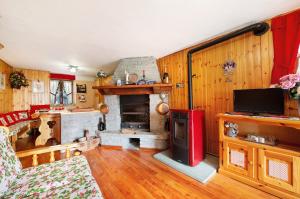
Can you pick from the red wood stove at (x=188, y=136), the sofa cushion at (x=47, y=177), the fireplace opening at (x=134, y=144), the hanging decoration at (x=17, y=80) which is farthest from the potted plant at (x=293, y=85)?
the hanging decoration at (x=17, y=80)

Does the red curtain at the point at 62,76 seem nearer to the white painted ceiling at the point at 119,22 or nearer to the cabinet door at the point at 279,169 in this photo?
the white painted ceiling at the point at 119,22

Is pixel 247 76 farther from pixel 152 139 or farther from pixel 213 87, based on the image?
pixel 152 139

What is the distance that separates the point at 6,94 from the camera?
3.87 meters

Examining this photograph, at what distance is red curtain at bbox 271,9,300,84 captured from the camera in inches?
70.4

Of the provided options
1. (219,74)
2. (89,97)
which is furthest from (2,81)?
(219,74)

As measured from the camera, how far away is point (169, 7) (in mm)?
1675

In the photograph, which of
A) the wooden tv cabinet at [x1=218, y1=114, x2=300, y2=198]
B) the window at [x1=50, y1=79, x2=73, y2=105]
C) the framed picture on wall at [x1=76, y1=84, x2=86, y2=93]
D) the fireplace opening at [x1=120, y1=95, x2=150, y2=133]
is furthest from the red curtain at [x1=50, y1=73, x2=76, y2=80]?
the wooden tv cabinet at [x1=218, y1=114, x2=300, y2=198]

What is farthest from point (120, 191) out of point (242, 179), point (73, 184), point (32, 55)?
point (32, 55)

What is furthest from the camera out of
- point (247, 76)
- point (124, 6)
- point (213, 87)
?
point (213, 87)

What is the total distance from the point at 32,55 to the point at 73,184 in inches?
132

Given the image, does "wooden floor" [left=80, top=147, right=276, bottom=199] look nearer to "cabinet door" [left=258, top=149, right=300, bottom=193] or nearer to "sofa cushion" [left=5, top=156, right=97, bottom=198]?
"cabinet door" [left=258, top=149, right=300, bottom=193]

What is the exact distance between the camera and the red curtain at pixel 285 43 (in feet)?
5.86

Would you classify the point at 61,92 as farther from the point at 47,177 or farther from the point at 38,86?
the point at 47,177

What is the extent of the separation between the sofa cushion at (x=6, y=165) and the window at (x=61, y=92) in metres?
4.24
